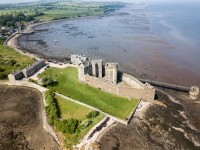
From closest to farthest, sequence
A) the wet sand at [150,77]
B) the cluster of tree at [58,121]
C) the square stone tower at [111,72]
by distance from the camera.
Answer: the wet sand at [150,77] → the cluster of tree at [58,121] → the square stone tower at [111,72]

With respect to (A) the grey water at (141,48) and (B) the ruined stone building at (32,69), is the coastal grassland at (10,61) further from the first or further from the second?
(A) the grey water at (141,48)

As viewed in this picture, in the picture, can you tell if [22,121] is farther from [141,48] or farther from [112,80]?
[141,48]

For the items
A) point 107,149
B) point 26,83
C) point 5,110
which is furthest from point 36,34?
point 107,149

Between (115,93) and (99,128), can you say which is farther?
(115,93)

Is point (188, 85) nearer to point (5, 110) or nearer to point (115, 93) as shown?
point (115, 93)

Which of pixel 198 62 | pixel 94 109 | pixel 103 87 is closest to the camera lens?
pixel 94 109

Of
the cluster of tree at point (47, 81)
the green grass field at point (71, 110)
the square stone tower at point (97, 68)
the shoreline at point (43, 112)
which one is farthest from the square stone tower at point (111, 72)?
the shoreline at point (43, 112)
